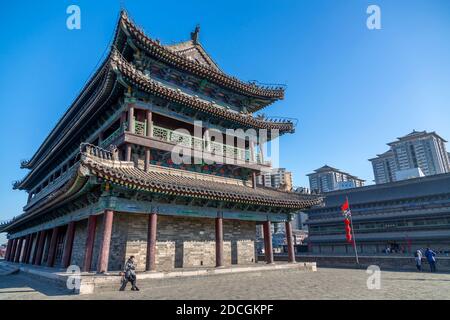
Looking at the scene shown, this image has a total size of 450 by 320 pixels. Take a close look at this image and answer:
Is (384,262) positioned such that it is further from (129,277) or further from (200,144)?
(129,277)

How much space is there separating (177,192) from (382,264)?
16.6 m

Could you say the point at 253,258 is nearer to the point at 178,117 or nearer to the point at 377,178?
the point at 178,117

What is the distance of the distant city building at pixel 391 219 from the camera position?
2827cm

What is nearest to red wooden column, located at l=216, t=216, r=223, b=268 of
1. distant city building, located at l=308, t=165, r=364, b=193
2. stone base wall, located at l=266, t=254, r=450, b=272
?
stone base wall, located at l=266, t=254, r=450, b=272

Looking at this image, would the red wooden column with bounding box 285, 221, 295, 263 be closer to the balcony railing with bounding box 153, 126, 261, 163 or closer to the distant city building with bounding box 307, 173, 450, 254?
the balcony railing with bounding box 153, 126, 261, 163

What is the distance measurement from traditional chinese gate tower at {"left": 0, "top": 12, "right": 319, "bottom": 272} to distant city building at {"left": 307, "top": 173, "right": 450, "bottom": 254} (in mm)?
18393

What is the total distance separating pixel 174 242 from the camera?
1452 centimetres

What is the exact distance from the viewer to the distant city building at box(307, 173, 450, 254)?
2827cm

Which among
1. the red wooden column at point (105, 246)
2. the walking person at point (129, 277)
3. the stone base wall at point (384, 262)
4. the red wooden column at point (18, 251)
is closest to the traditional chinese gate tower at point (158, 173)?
the red wooden column at point (105, 246)

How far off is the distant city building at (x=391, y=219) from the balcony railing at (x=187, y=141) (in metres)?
21.2

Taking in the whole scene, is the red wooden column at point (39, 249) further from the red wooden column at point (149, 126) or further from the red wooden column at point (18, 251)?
the red wooden column at point (149, 126)

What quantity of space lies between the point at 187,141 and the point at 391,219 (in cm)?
2707

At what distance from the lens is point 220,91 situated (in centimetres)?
A: 1966

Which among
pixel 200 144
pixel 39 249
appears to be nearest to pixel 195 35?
pixel 200 144
